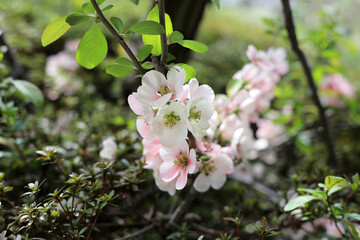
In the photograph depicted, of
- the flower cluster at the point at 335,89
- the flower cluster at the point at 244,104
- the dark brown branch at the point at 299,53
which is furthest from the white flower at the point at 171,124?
the flower cluster at the point at 335,89

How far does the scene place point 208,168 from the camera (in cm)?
73

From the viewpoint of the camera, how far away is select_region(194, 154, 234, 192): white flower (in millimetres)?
723

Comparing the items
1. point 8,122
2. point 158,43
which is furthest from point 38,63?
point 158,43

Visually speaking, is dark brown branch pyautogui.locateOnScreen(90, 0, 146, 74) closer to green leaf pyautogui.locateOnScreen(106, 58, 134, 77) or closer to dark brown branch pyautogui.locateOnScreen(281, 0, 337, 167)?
green leaf pyautogui.locateOnScreen(106, 58, 134, 77)

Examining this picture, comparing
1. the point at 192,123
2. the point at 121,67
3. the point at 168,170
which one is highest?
the point at 121,67

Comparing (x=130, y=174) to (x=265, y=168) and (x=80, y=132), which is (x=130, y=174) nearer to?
(x=80, y=132)

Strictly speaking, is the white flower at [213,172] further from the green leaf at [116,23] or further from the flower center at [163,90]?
the green leaf at [116,23]

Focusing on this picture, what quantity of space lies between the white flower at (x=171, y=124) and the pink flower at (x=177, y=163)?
0.10 ft

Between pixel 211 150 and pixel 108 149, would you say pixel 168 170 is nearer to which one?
pixel 211 150

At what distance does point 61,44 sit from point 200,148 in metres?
2.09

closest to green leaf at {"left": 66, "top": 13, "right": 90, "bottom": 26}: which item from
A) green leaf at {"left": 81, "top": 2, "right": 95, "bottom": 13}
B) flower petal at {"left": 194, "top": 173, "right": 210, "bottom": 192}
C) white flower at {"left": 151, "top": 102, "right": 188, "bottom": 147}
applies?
green leaf at {"left": 81, "top": 2, "right": 95, "bottom": 13}

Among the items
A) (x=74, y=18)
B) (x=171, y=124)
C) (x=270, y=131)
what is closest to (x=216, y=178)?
(x=171, y=124)

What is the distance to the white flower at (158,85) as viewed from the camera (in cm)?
57

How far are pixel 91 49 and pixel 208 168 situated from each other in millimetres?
392
